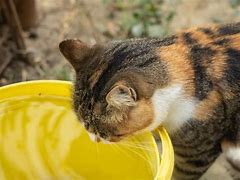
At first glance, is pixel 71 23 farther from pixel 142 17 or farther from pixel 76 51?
pixel 76 51

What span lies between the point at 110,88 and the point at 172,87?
0.28 meters

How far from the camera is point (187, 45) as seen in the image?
2.18 m

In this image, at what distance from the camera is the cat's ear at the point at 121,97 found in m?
1.81

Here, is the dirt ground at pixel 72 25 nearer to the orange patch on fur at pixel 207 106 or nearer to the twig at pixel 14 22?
the twig at pixel 14 22

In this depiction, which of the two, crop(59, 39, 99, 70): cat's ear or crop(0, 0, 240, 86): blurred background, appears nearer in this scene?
crop(59, 39, 99, 70): cat's ear

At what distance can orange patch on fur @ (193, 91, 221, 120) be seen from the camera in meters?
2.14

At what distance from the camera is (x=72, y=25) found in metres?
3.44

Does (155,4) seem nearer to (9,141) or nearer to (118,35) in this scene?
(118,35)

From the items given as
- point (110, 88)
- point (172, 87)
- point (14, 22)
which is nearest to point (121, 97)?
point (110, 88)

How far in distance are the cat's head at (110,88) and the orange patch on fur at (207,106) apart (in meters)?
0.21

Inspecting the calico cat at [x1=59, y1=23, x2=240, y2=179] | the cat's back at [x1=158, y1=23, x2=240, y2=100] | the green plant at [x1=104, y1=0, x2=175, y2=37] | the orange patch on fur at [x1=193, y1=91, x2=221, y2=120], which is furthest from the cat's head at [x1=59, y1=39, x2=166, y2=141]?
the green plant at [x1=104, y1=0, x2=175, y2=37]

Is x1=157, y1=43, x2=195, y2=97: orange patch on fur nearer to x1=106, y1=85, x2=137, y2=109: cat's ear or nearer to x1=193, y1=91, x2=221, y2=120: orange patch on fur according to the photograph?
x1=193, y1=91, x2=221, y2=120: orange patch on fur

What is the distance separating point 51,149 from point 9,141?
18 centimetres

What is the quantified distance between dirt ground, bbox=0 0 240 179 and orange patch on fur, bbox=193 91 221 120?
3.62 feet
